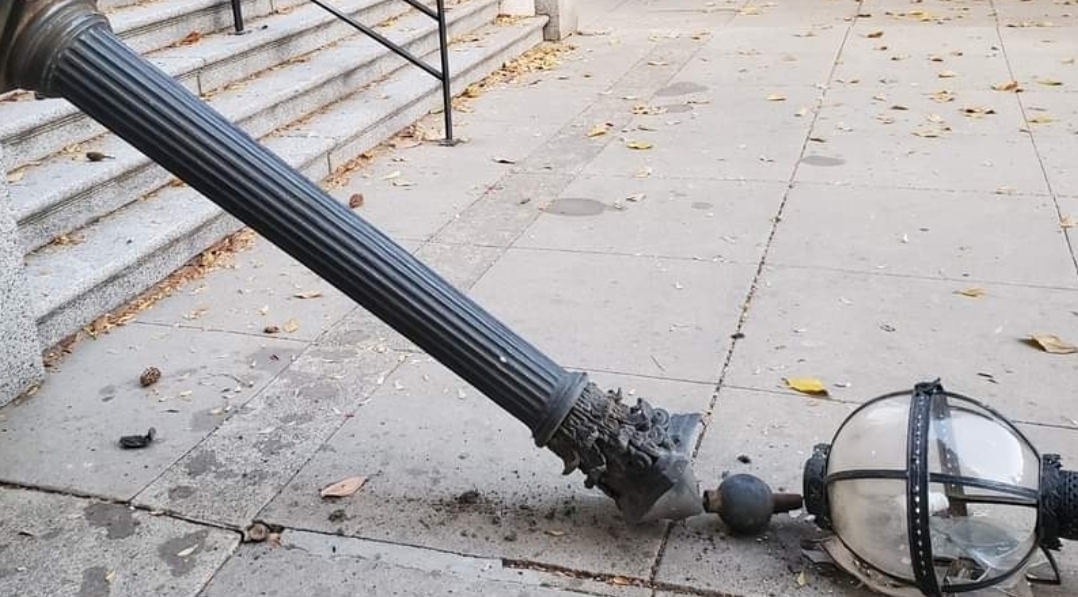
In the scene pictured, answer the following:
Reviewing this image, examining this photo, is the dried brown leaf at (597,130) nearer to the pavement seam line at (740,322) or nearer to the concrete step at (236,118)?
the pavement seam line at (740,322)

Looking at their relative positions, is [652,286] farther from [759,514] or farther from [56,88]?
[56,88]

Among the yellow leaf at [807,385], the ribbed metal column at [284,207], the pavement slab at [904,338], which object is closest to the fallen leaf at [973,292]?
the pavement slab at [904,338]

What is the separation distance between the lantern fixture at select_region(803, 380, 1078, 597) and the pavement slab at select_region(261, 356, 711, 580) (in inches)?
20.4

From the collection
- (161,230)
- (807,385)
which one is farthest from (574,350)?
(161,230)

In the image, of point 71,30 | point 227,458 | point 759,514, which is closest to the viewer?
point 71,30

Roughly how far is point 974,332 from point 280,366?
2.28 m

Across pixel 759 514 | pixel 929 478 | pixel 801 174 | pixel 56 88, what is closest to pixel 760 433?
pixel 759 514

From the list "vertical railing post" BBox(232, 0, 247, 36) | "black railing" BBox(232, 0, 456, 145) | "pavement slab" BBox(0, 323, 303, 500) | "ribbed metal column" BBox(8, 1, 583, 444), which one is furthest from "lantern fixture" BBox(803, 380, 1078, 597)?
"vertical railing post" BBox(232, 0, 247, 36)

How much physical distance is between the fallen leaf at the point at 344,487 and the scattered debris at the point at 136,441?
0.58 m

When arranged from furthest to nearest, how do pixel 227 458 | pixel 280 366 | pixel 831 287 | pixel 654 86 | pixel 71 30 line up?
pixel 654 86
pixel 831 287
pixel 280 366
pixel 227 458
pixel 71 30

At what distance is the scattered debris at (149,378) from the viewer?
3.48m

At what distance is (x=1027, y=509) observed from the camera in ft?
7.64

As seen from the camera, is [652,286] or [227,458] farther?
[652,286]


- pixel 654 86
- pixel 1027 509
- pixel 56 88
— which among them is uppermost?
pixel 56 88
